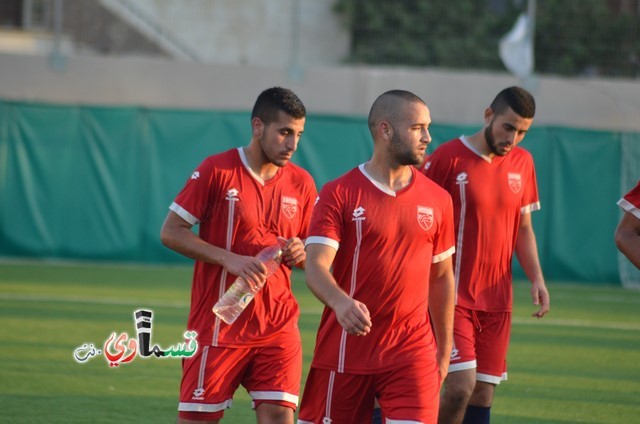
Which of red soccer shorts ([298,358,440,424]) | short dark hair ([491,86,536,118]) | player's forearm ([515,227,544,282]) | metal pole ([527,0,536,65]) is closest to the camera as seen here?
red soccer shorts ([298,358,440,424])

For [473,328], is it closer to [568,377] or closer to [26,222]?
[568,377]

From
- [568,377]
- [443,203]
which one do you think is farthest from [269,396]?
[568,377]

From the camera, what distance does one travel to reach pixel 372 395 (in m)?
5.78

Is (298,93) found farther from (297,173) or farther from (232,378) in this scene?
(232,378)

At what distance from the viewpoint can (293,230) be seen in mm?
6688

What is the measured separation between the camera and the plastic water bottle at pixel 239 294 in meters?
6.32

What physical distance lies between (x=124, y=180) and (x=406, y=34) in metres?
6.76

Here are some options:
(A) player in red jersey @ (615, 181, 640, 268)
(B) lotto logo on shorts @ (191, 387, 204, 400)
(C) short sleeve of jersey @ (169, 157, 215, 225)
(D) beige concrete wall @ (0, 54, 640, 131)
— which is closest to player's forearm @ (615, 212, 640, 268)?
(A) player in red jersey @ (615, 181, 640, 268)

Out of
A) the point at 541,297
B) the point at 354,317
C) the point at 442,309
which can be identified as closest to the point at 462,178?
the point at 541,297

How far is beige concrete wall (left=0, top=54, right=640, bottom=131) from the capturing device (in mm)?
20891

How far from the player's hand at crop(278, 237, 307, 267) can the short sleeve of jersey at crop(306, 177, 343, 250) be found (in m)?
0.73

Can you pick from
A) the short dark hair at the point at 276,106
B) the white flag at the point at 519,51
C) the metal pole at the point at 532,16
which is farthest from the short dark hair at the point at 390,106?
the metal pole at the point at 532,16

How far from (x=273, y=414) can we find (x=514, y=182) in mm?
2465

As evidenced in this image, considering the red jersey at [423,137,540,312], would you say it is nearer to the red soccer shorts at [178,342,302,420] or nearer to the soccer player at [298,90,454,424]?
the red soccer shorts at [178,342,302,420]
